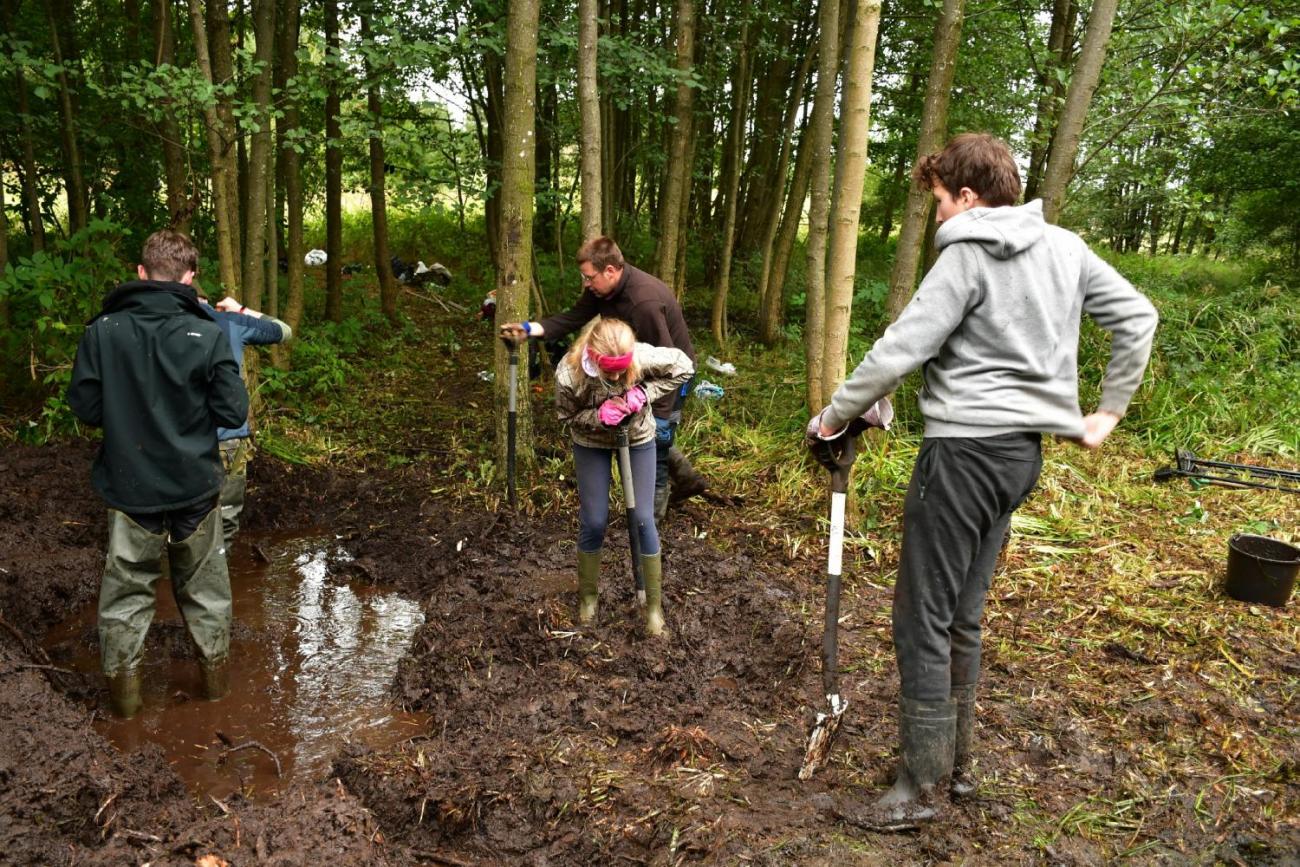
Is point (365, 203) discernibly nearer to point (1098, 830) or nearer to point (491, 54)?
point (491, 54)

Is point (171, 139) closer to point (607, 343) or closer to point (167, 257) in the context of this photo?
point (167, 257)

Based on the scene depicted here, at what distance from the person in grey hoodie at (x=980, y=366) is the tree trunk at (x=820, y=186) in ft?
11.8

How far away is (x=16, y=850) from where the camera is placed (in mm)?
2539

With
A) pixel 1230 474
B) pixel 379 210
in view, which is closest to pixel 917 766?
pixel 1230 474

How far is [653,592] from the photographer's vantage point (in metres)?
4.38

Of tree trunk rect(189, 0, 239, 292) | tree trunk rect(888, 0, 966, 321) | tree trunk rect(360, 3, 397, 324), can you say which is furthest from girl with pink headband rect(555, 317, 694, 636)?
tree trunk rect(360, 3, 397, 324)

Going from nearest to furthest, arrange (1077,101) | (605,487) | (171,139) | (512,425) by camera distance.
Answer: (605,487) < (512,425) < (1077,101) < (171,139)

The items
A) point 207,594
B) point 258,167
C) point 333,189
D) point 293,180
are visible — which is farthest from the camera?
point 333,189

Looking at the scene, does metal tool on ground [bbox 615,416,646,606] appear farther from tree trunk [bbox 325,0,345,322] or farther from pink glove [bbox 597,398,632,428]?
tree trunk [bbox 325,0,345,322]

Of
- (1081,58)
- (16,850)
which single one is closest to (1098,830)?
(16,850)

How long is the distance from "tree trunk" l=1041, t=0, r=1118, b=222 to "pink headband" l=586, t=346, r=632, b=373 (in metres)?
4.86

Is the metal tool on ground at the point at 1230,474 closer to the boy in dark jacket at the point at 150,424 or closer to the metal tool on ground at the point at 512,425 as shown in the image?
the metal tool on ground at the point at 512,425

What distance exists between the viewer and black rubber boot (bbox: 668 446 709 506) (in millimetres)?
6076

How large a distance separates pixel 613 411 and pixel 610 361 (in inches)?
9.2
